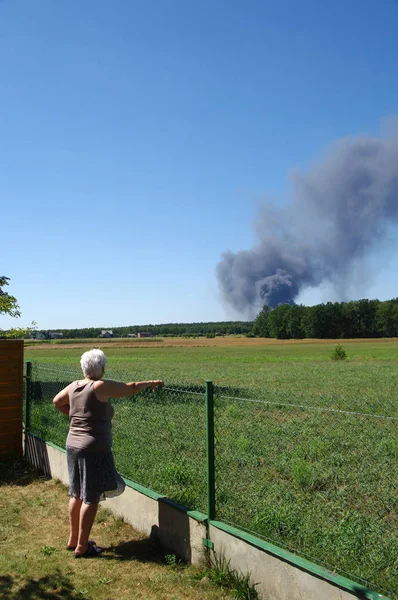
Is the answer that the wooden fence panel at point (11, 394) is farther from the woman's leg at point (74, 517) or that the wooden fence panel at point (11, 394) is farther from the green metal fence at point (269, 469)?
the woman's leg at point (74, 517)

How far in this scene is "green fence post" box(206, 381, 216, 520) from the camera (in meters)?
4.21

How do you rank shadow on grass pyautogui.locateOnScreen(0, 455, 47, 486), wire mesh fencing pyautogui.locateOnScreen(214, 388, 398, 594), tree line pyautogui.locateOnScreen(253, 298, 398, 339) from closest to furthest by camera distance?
wire mesh fencing pyautogui.locateOnScreen(214, 388, 398, 594) → shadow on grass pyautogui.locateOnScreen(0, 455, 47, 486) → tree line pyautogui.locateOnScreen(253, 298, 398, 339)

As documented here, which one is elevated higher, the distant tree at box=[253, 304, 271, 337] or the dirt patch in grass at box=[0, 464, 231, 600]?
the distant tree at box=[253, 304, 271, 337]

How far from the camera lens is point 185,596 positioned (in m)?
3.79

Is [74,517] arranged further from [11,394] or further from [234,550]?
[11,394]

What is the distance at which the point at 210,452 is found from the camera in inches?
171

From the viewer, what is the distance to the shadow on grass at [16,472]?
23.1ft

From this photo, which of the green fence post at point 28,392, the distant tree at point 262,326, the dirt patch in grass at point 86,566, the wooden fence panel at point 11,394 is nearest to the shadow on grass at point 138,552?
the dirt patch in grass at point 86,566

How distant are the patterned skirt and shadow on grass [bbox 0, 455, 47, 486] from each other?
276 centimetres

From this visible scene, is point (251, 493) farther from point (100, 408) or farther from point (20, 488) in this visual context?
point (20, 488)

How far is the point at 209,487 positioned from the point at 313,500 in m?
1.46

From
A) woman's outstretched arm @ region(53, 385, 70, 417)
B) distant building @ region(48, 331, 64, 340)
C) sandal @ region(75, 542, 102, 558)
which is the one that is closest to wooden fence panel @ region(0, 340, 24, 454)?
woman's outstretched arm @ region(53, 385, 70, 417)

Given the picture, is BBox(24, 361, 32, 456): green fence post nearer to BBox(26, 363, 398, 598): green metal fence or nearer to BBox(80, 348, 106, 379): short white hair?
BBox(26, 363, 398, 598): green metal fence

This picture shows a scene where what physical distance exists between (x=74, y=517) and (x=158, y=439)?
159 cm
